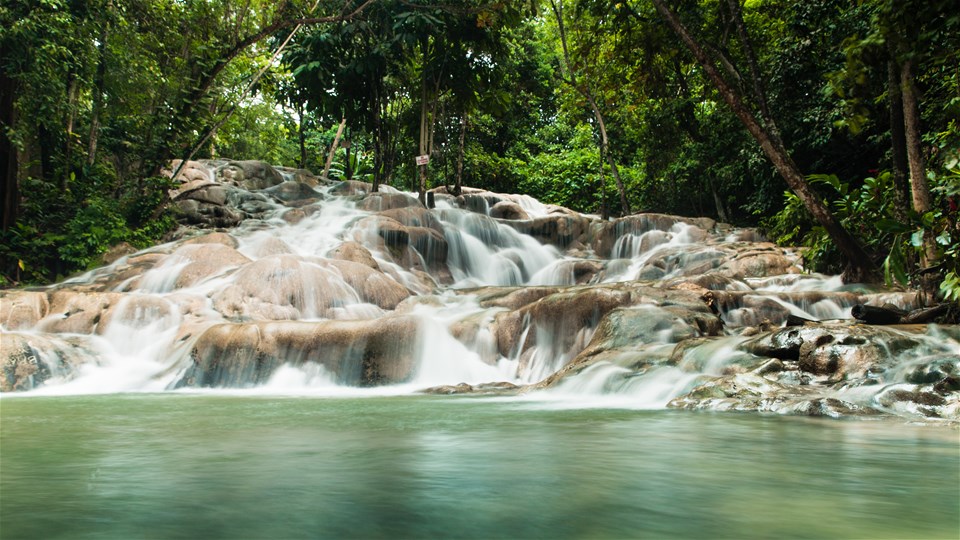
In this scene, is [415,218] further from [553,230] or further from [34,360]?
[34,360]

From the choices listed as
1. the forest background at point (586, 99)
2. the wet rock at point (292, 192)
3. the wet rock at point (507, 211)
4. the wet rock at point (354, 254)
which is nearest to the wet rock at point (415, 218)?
the wet rock at point (354, 254)

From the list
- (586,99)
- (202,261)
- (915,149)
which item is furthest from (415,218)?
(915,149)

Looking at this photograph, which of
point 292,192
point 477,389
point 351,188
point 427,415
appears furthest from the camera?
point 351,188

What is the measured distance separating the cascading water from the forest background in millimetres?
1011

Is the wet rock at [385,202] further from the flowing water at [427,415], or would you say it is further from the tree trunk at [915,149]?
the tree trunk at [915,149]

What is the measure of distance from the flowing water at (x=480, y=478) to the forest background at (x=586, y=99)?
3259 millimetres

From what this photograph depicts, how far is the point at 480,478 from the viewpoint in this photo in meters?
2.69

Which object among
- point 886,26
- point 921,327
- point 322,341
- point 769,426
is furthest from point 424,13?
point 769,426

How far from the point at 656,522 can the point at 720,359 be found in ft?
14.7

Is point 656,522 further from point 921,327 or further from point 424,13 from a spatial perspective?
point 424,13

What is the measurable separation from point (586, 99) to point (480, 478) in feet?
63.5

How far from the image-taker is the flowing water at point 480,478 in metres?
1.95

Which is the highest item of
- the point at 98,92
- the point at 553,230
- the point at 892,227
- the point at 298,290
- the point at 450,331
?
the point at 98,92

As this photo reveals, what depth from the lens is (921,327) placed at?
630 cm
